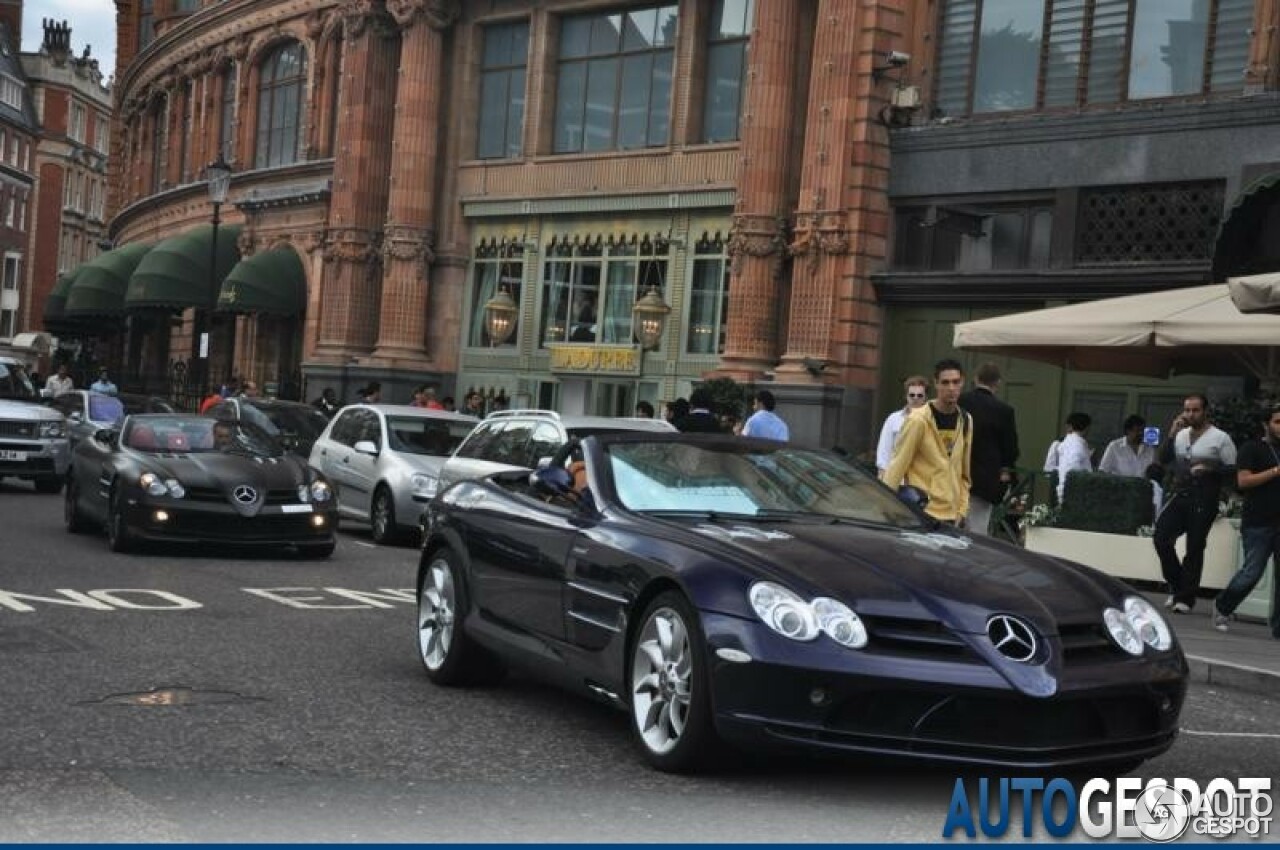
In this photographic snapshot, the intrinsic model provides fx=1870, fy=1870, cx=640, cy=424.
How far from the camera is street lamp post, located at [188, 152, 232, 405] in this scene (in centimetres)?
3659

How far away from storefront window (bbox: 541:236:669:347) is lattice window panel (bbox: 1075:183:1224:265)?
9277 millimetres

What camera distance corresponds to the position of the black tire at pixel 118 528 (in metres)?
15.9

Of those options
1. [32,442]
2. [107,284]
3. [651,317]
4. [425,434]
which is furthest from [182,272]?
[425,434]

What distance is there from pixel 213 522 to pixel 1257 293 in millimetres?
8582

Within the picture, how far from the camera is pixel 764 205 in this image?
2895 centimetres

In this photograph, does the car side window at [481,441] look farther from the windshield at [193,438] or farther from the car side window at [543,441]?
the windshield at [193,438]

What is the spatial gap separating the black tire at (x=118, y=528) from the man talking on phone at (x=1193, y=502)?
8.58 metres

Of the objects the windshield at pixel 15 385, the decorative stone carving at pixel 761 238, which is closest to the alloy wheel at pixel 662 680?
the windshield at pixel 15 385

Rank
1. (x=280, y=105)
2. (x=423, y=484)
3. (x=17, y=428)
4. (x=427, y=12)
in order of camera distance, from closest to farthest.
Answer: (x=423, y=484), (x=17, y=428), (x=427, y=12), (x=280, y=105)

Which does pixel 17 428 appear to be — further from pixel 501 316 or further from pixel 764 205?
pixel 501 316

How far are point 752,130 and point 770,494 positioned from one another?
21.8m

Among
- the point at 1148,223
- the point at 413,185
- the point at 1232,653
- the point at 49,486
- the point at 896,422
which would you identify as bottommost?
the point at 49,486

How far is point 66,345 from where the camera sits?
229 ft
